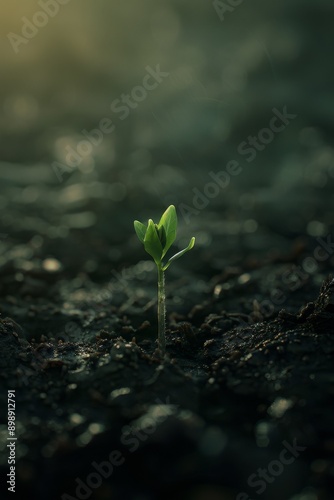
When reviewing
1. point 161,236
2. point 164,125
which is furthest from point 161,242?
point 164,125

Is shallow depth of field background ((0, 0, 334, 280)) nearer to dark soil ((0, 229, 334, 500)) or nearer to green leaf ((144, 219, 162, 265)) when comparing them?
dark soil ((0, 229, 334, 500))

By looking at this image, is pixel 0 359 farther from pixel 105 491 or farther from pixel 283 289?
pixel 283 289

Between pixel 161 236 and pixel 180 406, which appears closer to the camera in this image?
pixel 180 406

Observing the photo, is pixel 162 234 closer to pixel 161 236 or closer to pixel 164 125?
pixel 161 236

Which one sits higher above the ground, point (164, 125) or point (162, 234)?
point (164, 125)

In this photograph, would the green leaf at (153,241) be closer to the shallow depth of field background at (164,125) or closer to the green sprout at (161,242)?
the green sprout at (161,242)

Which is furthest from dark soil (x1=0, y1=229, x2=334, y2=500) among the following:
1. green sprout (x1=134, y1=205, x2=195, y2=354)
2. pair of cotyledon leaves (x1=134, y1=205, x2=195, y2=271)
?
pair of cotyledon leaves (x1=134, y1=205, x2=195, y2=271)

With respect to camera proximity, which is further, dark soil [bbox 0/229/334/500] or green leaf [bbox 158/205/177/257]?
green leaf [bbox 158/205/177/257]

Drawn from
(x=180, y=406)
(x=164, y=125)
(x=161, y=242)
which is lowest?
(x=180, y=406)
